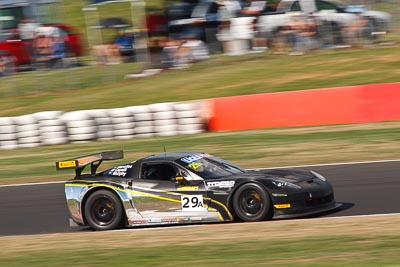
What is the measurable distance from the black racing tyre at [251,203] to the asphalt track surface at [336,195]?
3.07 feet

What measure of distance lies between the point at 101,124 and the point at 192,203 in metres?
9.05

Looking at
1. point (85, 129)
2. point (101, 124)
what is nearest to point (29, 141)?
point (85, 129)

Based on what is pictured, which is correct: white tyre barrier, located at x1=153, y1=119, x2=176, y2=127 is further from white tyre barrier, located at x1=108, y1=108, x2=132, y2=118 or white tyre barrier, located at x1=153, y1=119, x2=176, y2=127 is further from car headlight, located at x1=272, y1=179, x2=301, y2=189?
car headlight, located at x1=272, y1=179, x2=301, y2=189

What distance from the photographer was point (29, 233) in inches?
413

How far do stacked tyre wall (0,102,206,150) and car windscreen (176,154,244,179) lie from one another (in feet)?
26.0

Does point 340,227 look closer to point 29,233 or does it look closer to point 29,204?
point 29,233

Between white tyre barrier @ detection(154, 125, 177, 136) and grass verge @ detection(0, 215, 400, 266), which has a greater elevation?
grass verge @ detection(0, 215, 400, 266)

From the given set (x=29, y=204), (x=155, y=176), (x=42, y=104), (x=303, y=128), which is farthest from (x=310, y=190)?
(x=42, y=104)

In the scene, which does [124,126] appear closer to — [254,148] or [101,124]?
[101,124]

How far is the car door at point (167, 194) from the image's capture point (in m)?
9.67

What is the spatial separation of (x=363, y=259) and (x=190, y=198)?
334 cm

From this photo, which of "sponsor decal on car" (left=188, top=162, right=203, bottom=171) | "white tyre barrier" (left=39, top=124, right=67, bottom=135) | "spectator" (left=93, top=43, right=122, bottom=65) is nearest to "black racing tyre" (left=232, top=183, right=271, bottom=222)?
"sponsor decal on car" (left=188, top=162, right=203, bottom=171)

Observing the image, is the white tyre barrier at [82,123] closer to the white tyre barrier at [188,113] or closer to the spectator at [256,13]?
the white tyre barrier at [188,113]

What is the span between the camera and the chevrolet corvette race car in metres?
9.30
